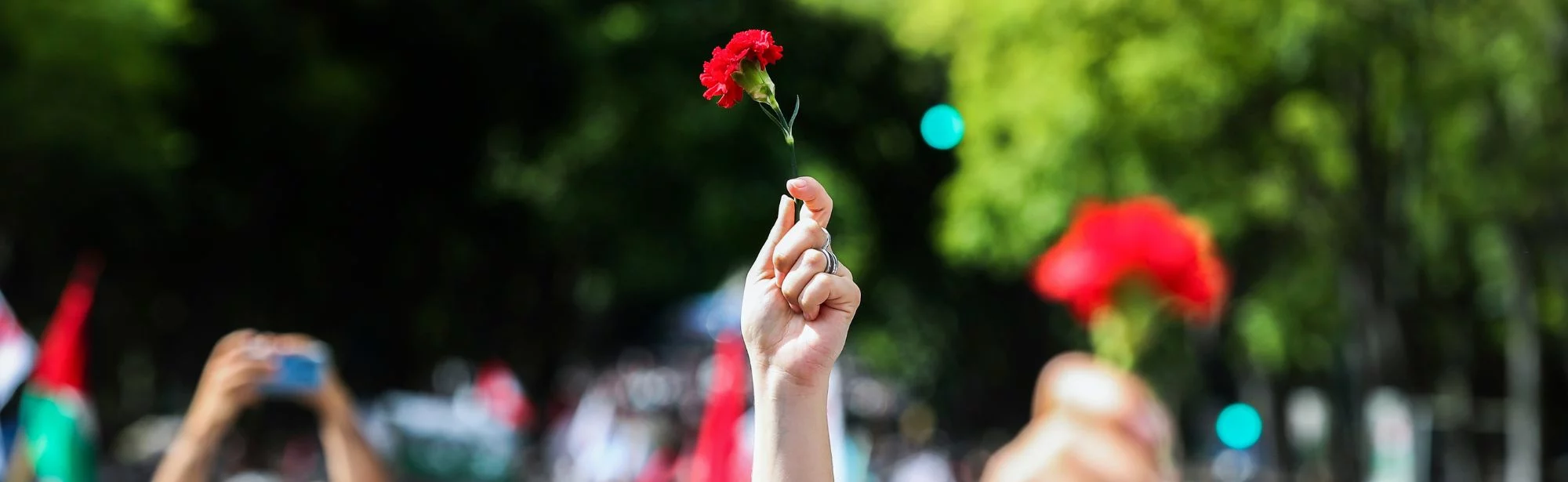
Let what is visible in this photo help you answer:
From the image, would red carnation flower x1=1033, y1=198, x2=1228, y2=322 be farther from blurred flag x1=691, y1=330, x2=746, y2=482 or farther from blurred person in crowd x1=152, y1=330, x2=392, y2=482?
blurred flag x1=691, y1=330, x2=746, y2=482

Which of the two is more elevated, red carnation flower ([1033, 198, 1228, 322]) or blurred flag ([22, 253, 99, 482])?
blurred flag ([22, 253, 99, 482])

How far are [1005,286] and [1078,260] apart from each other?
27.0 m

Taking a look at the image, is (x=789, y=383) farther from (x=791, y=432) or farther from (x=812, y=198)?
(x=812, y=198)

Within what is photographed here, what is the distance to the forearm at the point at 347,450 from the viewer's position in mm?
4664

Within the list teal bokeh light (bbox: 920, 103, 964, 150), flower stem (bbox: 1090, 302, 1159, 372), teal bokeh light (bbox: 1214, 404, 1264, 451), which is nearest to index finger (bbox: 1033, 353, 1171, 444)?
flower stem (bbox: 1090, 302, 1159, 372)

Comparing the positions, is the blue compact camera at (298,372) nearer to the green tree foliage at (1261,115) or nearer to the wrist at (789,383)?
the wrist at (789,383)

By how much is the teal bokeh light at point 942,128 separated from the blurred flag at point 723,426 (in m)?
5.36

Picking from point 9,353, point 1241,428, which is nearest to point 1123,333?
point 1241,428

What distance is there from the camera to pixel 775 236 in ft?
9.37

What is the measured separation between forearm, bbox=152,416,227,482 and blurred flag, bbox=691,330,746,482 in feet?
15.4

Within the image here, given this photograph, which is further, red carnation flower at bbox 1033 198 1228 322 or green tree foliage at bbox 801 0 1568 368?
green tree foliage at bbox 801 0 1568 368

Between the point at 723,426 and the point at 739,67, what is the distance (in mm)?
6470

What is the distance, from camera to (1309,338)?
29.3 m

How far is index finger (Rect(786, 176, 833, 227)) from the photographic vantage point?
108 inches
